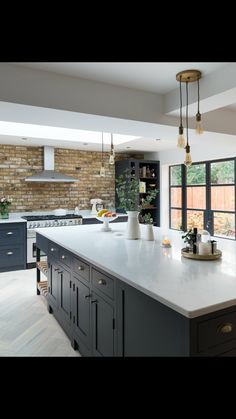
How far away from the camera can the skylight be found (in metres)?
4.18

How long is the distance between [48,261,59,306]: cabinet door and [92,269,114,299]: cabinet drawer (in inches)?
37.4

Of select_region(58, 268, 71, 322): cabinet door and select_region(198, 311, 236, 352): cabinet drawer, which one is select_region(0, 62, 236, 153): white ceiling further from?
select_region(198, 311, 236, 352): cabinet drawer

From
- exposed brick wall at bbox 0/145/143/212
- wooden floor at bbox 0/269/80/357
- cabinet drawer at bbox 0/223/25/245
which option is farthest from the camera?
exposed brick wall at bbox 0/145/143/212

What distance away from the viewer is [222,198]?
201 inches

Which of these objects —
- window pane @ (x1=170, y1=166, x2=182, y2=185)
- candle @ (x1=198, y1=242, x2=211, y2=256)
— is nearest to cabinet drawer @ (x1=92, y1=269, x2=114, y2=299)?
candle @ (x1=198, y1=242, x2=211, y2=256)

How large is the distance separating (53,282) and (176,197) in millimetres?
4075

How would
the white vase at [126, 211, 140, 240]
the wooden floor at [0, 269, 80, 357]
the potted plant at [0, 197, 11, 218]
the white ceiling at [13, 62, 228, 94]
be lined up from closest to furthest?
1. the white ceiling at [13, 62, 228, 94]
2. the wooden floor at [0, 269, 80, 357]
3. the white vase at [126, 211, 140, 240]
4. the potted plant at [0, 197, 11, 218]

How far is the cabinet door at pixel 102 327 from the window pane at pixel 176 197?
4.54 metres

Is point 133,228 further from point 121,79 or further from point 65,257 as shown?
point 121,79

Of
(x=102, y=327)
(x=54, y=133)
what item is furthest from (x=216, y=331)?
(x=54, y=133)

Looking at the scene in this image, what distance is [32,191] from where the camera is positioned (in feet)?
18.5

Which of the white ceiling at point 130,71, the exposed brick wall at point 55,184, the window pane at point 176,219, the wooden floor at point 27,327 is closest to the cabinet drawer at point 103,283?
the wooden floor at point 27,327

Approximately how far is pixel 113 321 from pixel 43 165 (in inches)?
179
